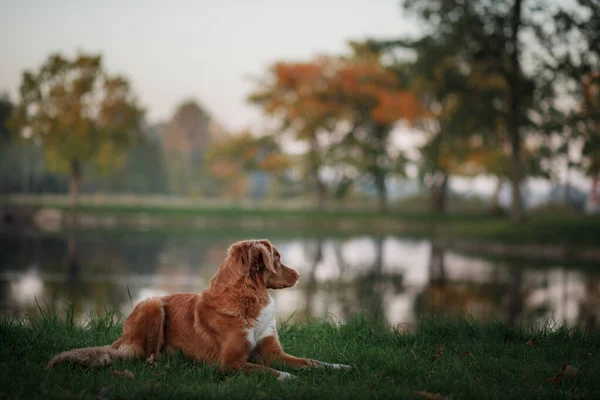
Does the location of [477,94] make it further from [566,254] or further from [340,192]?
[340,192]

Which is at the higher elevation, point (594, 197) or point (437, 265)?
point (594, 197)

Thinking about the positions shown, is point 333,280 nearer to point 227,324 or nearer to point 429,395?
point 227,324

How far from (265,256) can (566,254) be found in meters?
22.7

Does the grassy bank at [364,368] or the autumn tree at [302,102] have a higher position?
the autumn tree at [302,102]

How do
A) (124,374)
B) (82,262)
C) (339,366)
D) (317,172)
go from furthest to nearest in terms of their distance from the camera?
1. (317,172)
2. (82,262)
3. (339,366)
4. (124,374)

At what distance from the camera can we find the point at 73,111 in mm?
43625

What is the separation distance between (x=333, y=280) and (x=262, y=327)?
531 inches

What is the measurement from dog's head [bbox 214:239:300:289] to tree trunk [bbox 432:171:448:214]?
131 ft

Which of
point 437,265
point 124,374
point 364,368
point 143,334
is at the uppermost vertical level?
point 143,334

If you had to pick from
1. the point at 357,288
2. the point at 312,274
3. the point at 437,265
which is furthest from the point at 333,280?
the point at 437,265

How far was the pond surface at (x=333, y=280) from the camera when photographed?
43.7 ft

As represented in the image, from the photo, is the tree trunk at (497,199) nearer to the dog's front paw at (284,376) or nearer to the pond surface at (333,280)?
the pond surface at (333,280)

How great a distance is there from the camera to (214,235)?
111 feet

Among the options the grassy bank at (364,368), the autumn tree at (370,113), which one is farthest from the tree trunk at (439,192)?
the grassy bank at (364,368)
